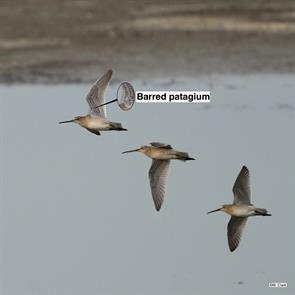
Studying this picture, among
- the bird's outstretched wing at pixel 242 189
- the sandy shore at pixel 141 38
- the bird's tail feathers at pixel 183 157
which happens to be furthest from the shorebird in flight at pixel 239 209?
the sandy shore at pixel 141 38

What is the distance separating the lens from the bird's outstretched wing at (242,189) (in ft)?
19.2

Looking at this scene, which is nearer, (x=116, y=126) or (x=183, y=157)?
(x=116, y=126)

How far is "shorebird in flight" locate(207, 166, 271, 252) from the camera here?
5.85 m

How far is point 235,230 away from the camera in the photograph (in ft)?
19.4

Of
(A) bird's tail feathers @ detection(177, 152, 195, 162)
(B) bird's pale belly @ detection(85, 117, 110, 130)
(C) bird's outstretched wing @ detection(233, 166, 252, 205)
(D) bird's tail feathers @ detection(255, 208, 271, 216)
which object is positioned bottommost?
(D) bird's tail feathers @ detection(255, 208, 271, 216)

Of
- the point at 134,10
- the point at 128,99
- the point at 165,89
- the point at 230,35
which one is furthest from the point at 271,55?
the point at 128,99

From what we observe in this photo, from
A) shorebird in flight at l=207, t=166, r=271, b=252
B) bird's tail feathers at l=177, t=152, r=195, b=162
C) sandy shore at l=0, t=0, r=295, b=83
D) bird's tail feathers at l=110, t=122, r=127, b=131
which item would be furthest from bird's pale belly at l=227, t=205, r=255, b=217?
sandy shore at l=0, t=0, r=295, b=83

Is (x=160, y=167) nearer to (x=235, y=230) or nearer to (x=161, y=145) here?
(x=161, y=145)

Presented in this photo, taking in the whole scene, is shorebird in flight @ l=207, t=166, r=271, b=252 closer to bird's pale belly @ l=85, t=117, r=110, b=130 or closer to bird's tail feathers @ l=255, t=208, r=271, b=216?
bird's tail feathers @ l=255, t=208, r=271, b=216

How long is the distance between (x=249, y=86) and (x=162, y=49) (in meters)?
1.55

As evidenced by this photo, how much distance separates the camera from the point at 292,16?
1088 centimetres

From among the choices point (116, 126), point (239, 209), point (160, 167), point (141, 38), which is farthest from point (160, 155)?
point (141, 38)

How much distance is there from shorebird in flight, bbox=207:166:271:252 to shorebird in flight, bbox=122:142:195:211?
0.90ft

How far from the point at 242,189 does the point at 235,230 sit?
209 millimetres
